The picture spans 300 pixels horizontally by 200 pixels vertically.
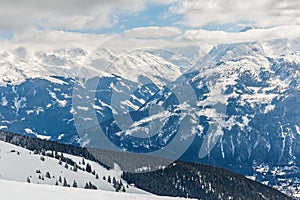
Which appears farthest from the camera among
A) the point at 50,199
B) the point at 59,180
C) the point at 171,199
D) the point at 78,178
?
the point at 78,178

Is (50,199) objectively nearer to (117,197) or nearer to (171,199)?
(117,197)

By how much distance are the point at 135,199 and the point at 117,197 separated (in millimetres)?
6180

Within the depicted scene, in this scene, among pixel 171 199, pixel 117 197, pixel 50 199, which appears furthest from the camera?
pixel 171 199

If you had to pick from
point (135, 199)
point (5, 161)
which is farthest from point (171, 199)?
point (5, 161)

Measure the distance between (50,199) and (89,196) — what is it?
1113 centimetres

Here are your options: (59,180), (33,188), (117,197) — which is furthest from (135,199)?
(59,180)

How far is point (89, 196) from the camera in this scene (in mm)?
81125

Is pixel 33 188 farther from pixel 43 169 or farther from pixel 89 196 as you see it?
pixel 43 169

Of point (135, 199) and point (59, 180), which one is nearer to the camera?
point (135, 199)

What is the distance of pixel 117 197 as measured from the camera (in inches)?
3479

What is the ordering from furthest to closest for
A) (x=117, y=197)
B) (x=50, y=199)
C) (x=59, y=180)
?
(x=59, y=180), (x=117, y=197), (x=50, y=199)


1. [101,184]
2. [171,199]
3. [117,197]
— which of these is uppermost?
[117,197]

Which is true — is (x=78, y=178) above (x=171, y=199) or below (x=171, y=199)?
below

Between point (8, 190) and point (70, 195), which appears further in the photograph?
point (70, 195)
